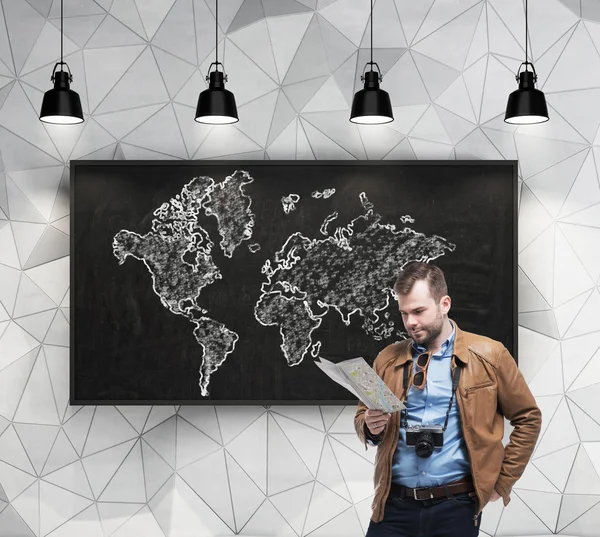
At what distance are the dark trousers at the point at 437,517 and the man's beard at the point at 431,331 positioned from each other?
1.71ft

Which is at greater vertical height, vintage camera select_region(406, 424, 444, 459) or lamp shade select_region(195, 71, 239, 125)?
lamp shade select_region(195, 71, 239, 125)

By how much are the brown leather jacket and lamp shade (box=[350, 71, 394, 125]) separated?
3.71 ft

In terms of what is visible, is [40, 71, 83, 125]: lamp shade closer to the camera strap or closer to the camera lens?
the camera strap

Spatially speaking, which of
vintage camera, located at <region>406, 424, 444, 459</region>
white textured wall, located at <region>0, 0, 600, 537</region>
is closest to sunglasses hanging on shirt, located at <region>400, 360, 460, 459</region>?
vintage camera, located at <region>406, 424, 444, 459</region>

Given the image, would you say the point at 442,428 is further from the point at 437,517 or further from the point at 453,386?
the point at 437,517

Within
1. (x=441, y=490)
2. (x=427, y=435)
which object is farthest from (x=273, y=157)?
(x=441, y=490)

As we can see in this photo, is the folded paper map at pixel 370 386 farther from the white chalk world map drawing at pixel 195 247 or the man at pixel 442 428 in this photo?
the white chalk world map drawing at pixel 195 247

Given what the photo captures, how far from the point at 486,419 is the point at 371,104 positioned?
1469 mm

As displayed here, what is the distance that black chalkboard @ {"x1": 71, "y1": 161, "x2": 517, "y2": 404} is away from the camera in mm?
3287

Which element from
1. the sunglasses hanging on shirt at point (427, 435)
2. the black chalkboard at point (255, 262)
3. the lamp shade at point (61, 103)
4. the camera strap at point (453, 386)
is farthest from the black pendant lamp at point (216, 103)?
the sunglasses hanging on shirt at point (427, 435)

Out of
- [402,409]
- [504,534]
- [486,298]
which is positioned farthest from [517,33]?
[504,534]

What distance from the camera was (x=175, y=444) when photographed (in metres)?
3.38

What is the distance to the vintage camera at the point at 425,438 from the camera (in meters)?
2.13

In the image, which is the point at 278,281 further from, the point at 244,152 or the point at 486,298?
Answer: the point at 486,298
